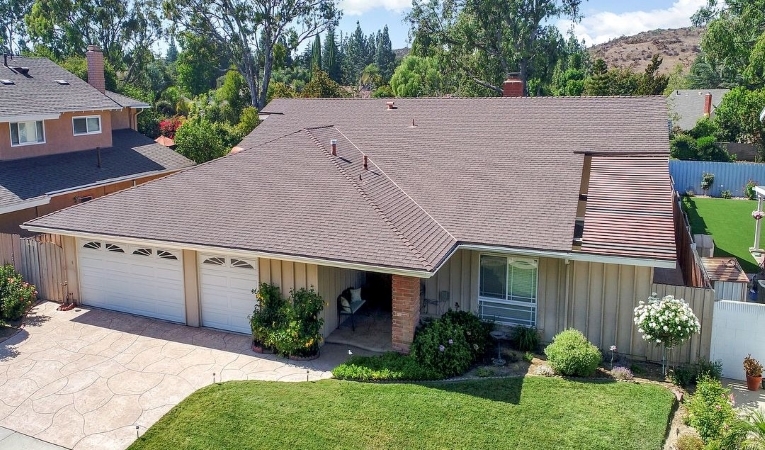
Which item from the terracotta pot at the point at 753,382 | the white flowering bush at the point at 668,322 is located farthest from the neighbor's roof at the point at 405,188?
the terracotta pot at the point at 753,382

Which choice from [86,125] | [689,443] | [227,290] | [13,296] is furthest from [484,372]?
[86,125]

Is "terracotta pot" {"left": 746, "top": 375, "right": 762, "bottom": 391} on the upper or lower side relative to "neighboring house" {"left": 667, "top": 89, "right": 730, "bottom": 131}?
lower

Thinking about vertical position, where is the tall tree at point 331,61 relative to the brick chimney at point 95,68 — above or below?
above

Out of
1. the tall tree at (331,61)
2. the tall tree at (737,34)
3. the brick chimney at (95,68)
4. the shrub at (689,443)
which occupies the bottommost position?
the shrub at (689,443)

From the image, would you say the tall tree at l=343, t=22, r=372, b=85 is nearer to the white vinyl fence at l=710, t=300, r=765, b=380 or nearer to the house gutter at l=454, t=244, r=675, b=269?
the house gutter at l=454, t=244, r=675, b=269

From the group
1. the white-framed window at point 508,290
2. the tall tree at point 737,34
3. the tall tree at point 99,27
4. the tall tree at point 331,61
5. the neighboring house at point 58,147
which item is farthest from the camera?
the tall tree at point 331,61

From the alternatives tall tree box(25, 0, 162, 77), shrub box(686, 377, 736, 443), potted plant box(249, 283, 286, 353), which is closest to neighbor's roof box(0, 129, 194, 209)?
potted plant box(249, 283, 286, 353)

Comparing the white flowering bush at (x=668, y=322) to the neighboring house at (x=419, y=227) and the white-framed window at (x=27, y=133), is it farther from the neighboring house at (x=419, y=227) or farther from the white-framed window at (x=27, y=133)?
the white-framed window at (x=27, y=133)
